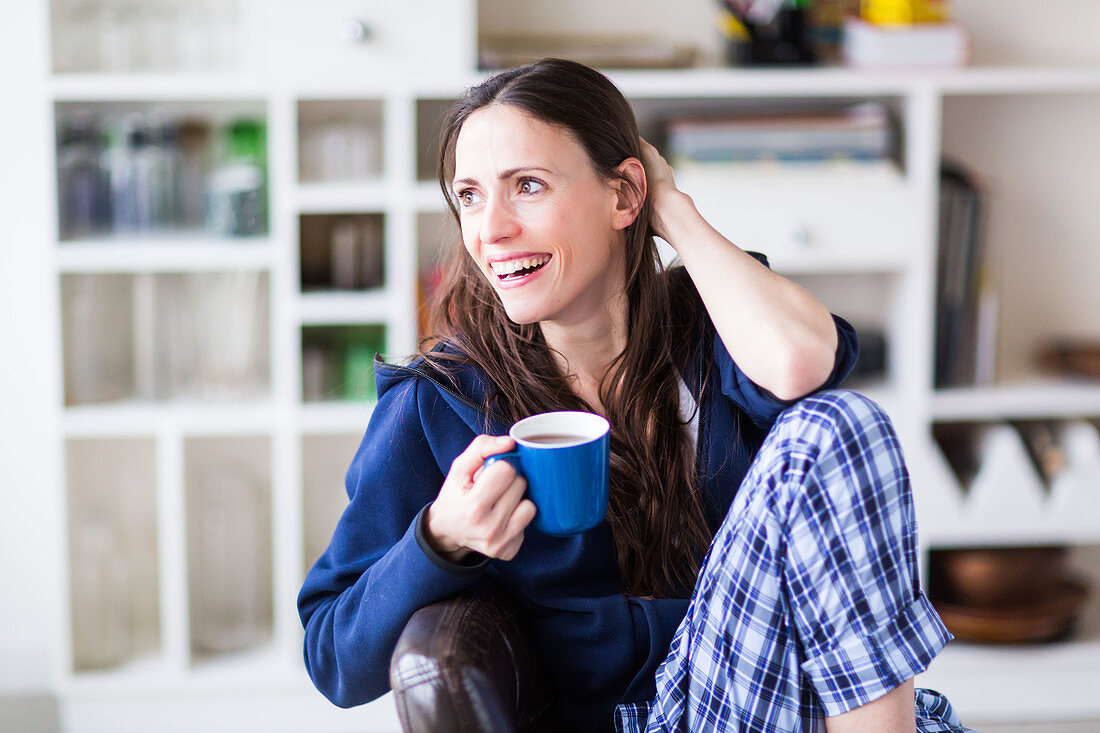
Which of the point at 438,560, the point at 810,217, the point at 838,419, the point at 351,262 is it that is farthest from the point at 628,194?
the point at 351,262

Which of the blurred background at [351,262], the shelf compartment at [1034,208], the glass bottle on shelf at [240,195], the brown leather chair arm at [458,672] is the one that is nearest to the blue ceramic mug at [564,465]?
the brown leather chair arm at [458,672]

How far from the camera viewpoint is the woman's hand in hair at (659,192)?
1.29 metres

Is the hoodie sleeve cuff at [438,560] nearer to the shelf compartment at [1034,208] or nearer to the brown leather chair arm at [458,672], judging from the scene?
the brown leather chair arm at [458,672]

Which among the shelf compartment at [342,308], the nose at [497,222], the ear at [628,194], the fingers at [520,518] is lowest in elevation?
the fingers at [520,518]

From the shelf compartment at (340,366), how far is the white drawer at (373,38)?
591mm

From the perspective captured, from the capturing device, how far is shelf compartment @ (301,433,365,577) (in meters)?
2.53

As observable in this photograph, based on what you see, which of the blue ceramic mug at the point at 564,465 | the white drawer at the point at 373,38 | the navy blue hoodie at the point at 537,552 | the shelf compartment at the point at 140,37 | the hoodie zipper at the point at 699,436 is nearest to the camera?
the blue ceramic mug at the point at 564,465

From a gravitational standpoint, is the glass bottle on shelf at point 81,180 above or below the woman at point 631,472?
above

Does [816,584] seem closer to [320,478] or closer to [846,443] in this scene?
[846,443]

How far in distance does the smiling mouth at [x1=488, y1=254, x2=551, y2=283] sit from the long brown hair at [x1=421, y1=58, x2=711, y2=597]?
126 millimetres

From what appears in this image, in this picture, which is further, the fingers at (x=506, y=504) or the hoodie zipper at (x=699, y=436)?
the hoodie zipper at (x=699, y=436)

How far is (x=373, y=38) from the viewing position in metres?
2.07

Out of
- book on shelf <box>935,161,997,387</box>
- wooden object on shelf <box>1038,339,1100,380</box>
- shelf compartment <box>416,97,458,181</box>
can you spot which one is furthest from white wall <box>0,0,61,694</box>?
wooden object on shelf <box>1038,339,1100,380</box>

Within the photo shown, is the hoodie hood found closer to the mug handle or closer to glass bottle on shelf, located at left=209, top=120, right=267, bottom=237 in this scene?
the mug handle
